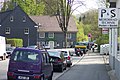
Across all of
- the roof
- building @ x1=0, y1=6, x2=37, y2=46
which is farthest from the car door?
the roof

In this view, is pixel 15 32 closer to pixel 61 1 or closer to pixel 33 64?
pixel 61 1

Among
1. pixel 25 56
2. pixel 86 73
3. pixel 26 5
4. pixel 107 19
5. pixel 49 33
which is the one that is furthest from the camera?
pixel 26 5

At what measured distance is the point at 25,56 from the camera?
16250mm

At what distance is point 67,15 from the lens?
6406 cm

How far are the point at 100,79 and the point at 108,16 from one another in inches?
247

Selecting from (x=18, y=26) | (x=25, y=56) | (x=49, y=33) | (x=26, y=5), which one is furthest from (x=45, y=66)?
(x=26, y=5)

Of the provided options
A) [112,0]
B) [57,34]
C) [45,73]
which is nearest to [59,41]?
[57,34]

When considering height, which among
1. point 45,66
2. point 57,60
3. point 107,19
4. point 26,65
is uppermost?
point 107,19

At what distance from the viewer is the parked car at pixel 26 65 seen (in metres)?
15.9

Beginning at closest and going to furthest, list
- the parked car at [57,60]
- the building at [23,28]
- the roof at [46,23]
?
the parked car at [57,60], the building at [23,28], the roof at [46,23]

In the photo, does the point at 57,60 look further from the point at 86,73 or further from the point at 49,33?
the point at 49,33

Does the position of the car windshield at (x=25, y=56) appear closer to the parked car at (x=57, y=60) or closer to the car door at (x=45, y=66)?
the car door at (x=45, y=66)

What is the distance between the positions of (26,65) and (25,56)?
1.56 feet

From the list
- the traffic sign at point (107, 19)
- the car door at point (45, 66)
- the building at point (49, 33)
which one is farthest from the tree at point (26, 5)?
the traffic sign at point (107, 19)
